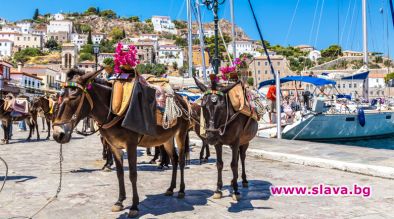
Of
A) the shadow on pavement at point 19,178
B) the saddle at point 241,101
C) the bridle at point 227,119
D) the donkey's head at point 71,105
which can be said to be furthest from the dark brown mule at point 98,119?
the shadow on pavement at point 19,178

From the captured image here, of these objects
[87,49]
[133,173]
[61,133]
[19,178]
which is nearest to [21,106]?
[19,178]

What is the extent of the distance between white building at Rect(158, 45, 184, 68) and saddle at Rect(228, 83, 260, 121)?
6920 inches

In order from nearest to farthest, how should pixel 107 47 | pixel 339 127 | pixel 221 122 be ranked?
pixel 221 122 < pixel 339 127 < pixel 107 47

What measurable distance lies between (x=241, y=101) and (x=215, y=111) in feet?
2.35

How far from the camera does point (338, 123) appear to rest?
72.6 feet

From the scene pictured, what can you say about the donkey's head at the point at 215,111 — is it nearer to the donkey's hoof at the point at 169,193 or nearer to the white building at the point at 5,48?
the donkey's hoof at the point at 169,193

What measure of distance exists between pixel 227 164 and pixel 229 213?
475 cm

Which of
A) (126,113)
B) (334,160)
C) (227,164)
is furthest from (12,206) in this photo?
(334,160)

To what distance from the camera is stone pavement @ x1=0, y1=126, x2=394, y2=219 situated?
18.4 ft

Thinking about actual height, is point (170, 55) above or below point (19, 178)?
above

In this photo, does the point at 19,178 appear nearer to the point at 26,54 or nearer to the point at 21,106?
the point at 21,106

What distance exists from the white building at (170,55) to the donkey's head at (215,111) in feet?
579

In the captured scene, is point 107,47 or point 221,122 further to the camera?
point 107,47

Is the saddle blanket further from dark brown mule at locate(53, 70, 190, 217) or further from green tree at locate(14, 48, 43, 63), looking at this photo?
green tree at locate(14, 48, 43, 63)
